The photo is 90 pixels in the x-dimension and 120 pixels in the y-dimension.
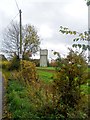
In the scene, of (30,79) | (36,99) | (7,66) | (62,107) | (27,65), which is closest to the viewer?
(62,107)

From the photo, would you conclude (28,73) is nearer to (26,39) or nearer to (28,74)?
(28,74)

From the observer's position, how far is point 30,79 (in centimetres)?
2050

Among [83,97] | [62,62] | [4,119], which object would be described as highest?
[62,62]

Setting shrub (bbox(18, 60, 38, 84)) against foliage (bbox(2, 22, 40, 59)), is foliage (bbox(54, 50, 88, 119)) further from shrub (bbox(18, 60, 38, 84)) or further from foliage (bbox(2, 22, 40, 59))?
foliage (bbox(2, 22, 40, 59))

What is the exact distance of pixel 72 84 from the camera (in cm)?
1023

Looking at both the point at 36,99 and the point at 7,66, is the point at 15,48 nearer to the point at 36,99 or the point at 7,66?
the point at 7,66

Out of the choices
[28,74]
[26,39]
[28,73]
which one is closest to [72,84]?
[28,74]

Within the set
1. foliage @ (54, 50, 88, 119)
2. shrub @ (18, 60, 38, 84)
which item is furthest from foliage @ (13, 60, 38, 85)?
foliage @ (54, 50, 88, 119)

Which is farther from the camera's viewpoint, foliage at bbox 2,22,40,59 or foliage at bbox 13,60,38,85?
foliage at bbox 2,22,40,59

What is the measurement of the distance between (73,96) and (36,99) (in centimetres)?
183

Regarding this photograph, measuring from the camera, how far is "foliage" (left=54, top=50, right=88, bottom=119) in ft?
33.2

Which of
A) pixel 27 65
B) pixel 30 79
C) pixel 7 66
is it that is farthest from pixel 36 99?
pixel 7 66

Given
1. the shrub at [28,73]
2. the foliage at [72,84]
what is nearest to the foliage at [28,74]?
the shrub at [28,73]

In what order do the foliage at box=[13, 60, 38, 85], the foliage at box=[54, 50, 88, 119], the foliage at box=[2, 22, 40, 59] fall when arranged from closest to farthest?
1. the foliage at box=[54, 50, 88, 119]
2. the foliage at box=[13, 60, 38, 85]
3. the foliage at box=[2, 22, 40, 59]
